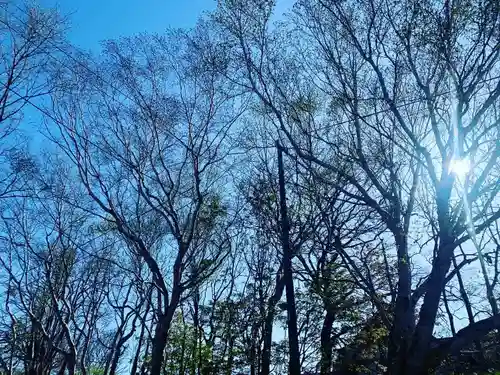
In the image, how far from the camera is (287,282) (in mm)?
10039

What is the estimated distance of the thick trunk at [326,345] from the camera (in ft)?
43.7

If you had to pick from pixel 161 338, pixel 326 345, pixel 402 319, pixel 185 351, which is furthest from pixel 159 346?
pixel 402 319

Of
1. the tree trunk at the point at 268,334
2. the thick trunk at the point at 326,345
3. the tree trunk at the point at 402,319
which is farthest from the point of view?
the tree trunk at the point at 268,334

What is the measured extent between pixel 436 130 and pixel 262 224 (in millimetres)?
6166

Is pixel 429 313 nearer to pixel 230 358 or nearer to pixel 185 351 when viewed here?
pixel 230 358

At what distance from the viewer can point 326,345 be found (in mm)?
13469

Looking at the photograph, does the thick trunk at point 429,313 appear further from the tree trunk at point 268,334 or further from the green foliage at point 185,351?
the green foliage at point 185,351

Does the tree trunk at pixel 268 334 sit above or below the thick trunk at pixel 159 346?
above

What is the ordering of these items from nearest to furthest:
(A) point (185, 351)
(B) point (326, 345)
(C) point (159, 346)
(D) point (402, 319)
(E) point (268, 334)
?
(D) point (402, 319) < (C) point (159, 346) < (B) point (326, 345) < (E) point (268, 334) < (A) point (185, 351)

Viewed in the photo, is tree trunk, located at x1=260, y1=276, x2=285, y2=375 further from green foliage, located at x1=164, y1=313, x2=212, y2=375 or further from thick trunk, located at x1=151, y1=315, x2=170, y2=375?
thick trunk, located at x1=151, y1=315, x2=170, y2=375

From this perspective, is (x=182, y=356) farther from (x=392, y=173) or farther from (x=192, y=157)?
(x=392, y=173)

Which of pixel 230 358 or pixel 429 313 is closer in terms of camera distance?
pixel 429 313

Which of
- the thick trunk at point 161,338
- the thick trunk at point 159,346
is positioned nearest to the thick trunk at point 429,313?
the thick trunk at point 161,338

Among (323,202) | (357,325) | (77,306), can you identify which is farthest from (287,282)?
(77,306)
